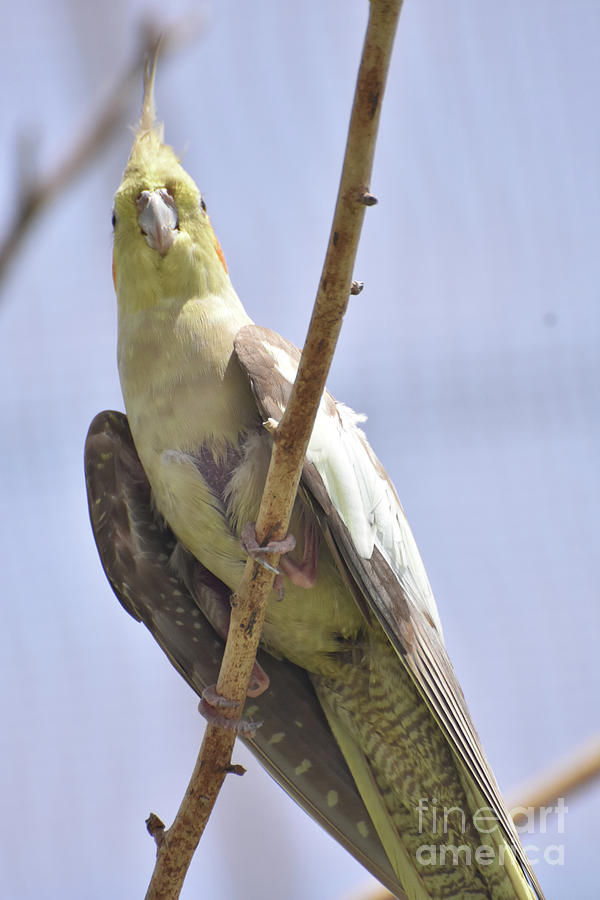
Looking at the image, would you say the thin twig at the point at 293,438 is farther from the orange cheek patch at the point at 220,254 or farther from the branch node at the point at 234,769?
the orange cheek patch at the point at 220,254

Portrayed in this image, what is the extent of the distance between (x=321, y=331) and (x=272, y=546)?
0.69 metres

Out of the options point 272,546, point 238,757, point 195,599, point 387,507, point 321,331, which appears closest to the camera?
point 321,331

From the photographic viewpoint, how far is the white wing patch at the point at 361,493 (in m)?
2.84

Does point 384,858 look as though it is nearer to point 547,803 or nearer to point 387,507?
point 547,803

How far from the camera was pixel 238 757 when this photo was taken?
5230mm

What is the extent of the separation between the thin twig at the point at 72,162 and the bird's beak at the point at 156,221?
59cm

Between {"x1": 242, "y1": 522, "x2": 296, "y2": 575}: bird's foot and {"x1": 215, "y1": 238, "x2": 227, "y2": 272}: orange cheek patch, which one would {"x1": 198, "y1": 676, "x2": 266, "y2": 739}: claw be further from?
{"x1": 215, "y1": 238, "x2": 227, "y2": 272}: orange cheek patch

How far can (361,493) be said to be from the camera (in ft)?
9.69

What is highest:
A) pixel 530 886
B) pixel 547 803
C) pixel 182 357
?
pixel 182 357

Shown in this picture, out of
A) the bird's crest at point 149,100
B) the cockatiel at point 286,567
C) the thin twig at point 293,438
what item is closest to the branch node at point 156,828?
the thin twig at point 293,438

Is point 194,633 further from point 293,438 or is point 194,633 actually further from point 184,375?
point 293,438

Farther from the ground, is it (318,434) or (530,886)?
(318,434)

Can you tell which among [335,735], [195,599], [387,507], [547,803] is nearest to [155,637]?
[195,599]

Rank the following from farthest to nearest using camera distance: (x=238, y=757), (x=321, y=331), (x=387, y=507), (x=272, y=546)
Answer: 1. (x=238, y=757)
2. (x=387, y=507)
3. (x=272, y=546)
4. (x=321, y=331)
